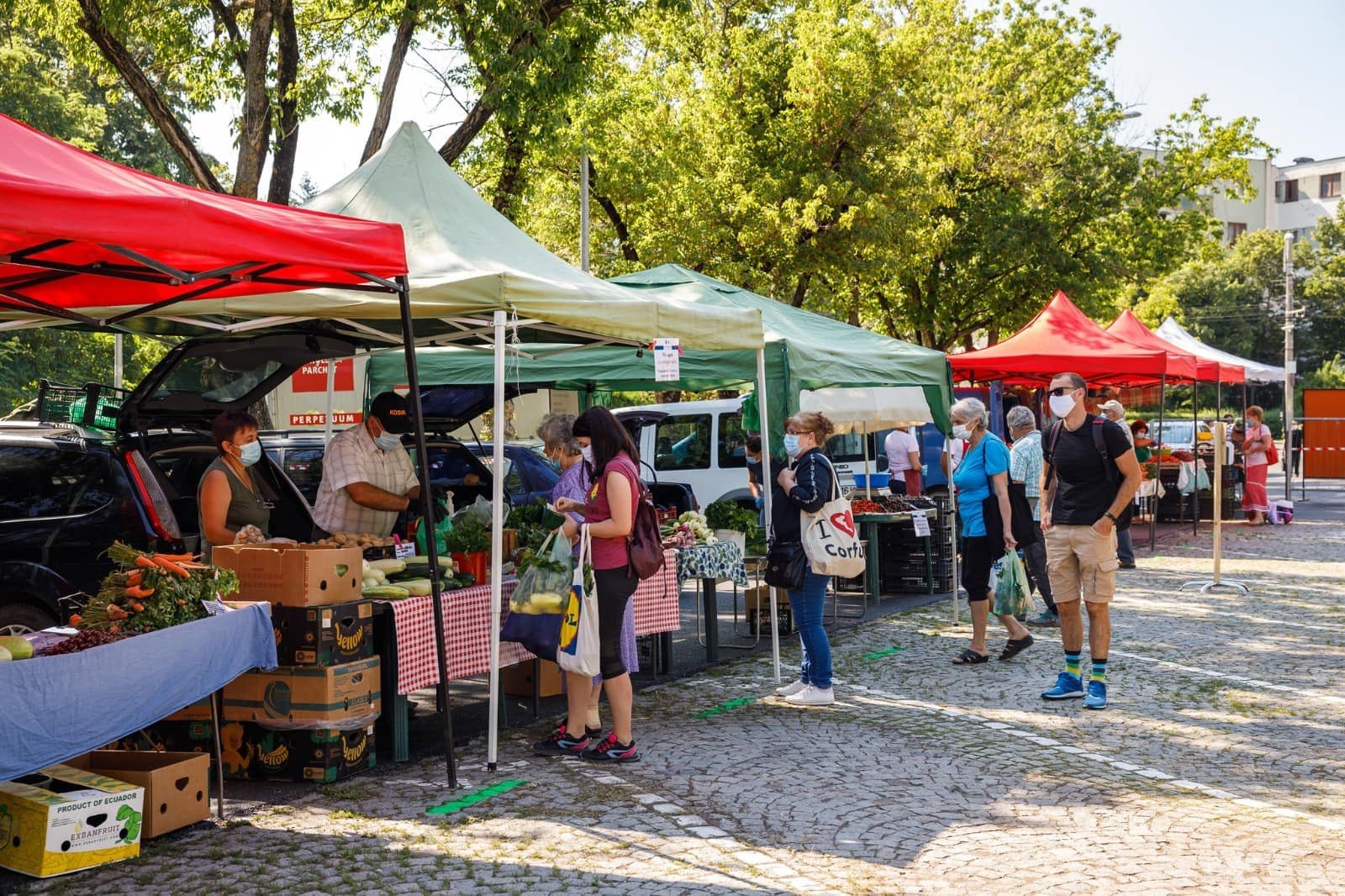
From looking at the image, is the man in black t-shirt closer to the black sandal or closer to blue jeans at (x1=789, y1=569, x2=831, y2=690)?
blue jeans at (x1=789, y1=569, x2=831, y2=690)

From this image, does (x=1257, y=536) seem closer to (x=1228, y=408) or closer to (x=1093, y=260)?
(x=1093, y=260)

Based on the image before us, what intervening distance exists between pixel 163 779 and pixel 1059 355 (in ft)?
42.8

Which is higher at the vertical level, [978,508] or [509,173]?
[509,173]

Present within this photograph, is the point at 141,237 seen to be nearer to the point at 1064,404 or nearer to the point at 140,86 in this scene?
the point at 1064,404

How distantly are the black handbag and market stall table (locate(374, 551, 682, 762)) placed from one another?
5.51 ft

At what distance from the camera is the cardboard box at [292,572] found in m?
6.06

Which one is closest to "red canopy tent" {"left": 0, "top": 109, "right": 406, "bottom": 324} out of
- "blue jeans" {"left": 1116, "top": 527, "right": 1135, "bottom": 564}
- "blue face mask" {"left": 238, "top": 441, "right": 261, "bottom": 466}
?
"blue face mask" {"left": 238, "top": 441, "right": 261, "bottom": 466}

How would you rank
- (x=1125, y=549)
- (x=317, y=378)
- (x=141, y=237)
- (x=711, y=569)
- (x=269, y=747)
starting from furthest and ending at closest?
(x=317, y=378)
(x=1125, y=549)
(x=711, y=569)
(x=269, y=747)
(x=141, y=237)

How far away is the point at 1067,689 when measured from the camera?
26.8ft

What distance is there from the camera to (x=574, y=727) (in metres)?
6.82

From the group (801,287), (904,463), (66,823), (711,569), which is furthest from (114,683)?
(801,287)

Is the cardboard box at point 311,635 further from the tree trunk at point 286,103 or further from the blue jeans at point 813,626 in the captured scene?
the tree trunk at point 286,103

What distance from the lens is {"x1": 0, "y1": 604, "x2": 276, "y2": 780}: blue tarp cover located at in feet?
14.2

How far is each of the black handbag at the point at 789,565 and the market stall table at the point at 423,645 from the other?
1679 mm
